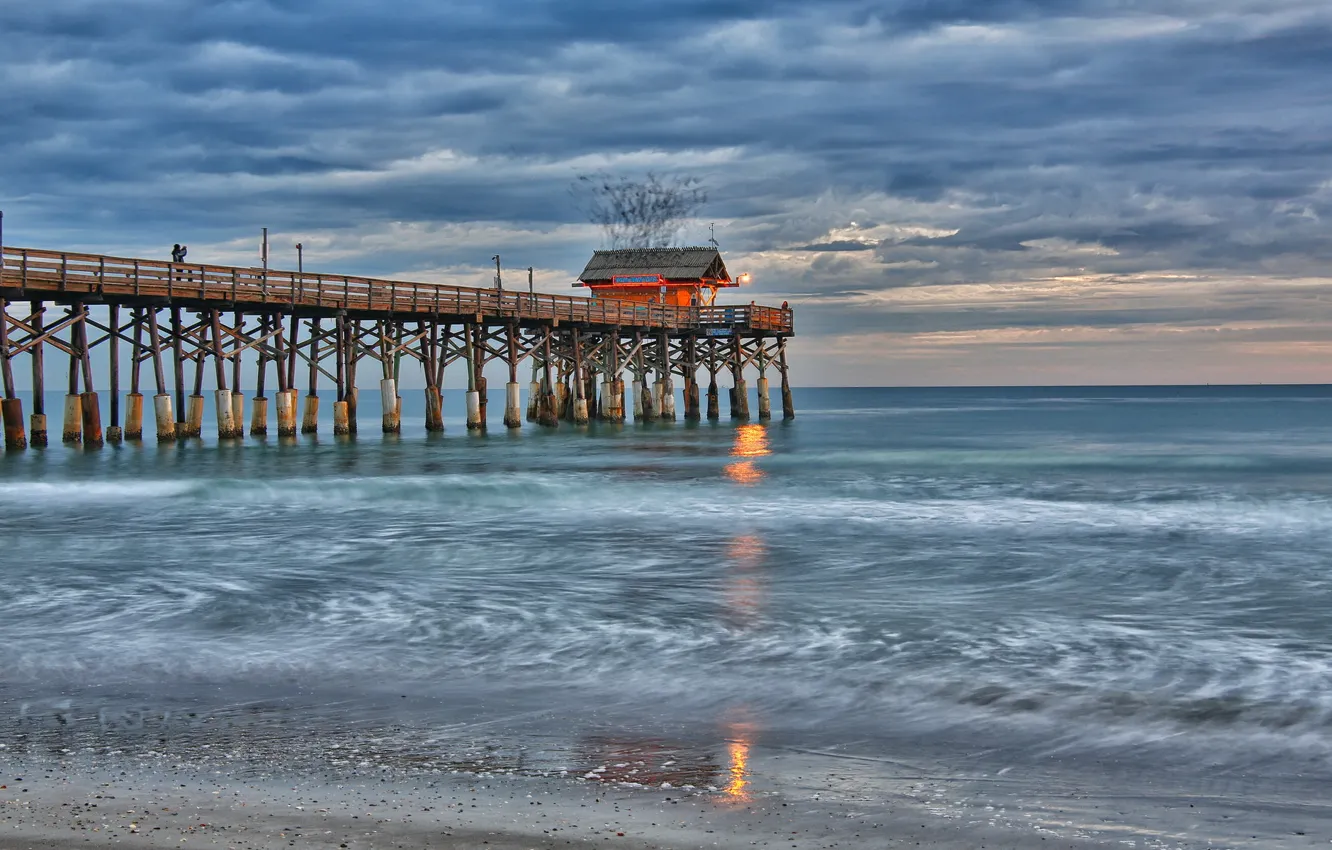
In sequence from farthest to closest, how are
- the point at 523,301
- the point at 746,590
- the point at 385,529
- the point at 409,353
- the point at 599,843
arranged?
the point at 523,301, the point at 409,353, the point at 385,529, the point at 746,590, the point at 599,843

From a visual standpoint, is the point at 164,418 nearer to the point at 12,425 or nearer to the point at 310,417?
the point at 12,425

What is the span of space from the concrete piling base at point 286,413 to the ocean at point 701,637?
10.4 m

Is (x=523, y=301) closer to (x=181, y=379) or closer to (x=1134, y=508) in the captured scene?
(x=181, y=379)

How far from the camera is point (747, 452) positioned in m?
38.2

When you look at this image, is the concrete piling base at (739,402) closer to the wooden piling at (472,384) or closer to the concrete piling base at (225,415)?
the wooden piling at (472,384)

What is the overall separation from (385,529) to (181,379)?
710 inches

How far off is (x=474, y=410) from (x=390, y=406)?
3448mm

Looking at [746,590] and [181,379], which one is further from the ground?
[181,379]

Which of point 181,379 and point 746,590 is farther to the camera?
point 181,379

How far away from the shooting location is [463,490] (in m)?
25.7

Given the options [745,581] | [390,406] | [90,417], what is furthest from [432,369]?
[745,581]

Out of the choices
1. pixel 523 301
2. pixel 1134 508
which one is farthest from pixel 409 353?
pixel 1134 508

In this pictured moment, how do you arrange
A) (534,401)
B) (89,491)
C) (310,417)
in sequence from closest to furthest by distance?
(89,491)
(310,417)
(534,401)

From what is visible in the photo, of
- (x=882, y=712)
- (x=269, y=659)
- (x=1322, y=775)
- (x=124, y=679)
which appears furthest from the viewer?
(x=269, y=659)
